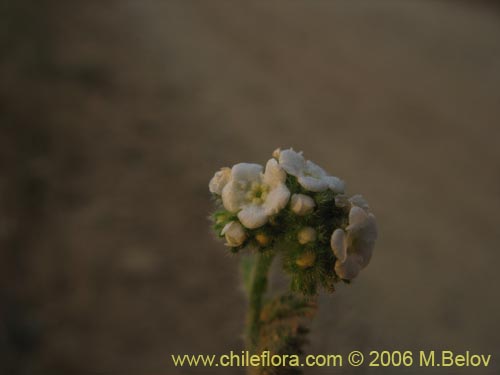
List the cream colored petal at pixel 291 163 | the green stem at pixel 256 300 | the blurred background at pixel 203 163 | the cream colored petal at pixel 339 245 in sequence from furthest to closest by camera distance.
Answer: the blurred background at pixel 203 163 < the green stem at pixel 256 300 < the cream colored petal at pixel 291 163 < the cream colored petal at pixel 339 245

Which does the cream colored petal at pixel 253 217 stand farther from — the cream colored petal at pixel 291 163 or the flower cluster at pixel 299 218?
the cream colored petal at pixel 291 163

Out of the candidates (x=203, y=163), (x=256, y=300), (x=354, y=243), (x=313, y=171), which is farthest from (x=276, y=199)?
(x=203, y=163)

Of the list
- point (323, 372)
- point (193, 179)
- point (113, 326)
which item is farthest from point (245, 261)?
point (193, 179)

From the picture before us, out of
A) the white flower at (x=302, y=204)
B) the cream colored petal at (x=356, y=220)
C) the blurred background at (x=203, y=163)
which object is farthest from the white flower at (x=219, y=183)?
the blurred background at (x=203, y=163)

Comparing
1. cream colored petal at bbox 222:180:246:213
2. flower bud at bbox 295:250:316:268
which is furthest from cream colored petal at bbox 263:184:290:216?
flower bud at bbox 295:250:316:268

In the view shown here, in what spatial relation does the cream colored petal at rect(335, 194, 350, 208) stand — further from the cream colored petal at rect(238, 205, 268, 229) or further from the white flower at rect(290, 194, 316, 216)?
the cream colored petal at rect(238, 205, 268, 229)

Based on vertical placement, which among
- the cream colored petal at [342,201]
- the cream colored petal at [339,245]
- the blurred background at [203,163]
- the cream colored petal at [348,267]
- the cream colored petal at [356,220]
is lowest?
the cream colored petal at [348,267]

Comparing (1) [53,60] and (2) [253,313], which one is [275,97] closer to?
(1) [53,60]

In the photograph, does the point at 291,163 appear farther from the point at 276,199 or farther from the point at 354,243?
the point at 354,243
